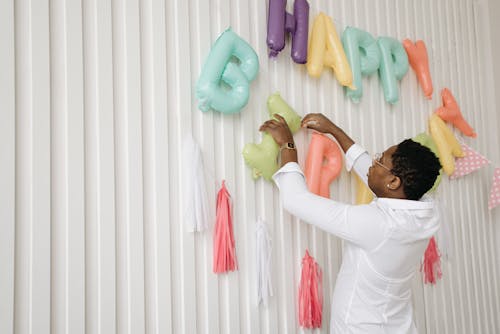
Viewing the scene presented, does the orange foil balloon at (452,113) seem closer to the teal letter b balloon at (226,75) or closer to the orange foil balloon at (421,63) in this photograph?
the orange foil balloon at (421,63)

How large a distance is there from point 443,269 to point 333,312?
1.06 m

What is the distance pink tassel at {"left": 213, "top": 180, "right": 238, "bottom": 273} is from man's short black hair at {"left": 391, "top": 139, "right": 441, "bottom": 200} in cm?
59

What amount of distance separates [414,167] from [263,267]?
638 millimetres

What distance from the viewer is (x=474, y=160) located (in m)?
2.53

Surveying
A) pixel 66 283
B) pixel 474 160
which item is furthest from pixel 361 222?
pixel 474 160

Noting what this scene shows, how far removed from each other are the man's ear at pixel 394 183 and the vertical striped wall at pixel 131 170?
0.44m

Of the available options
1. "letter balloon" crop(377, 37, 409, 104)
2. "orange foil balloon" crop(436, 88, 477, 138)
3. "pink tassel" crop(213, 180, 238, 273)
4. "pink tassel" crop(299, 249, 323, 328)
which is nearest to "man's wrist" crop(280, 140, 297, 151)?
"pink tassel" crop(213, 180, 238, 273)

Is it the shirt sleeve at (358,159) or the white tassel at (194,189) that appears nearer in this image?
the white tassel at (194,189)

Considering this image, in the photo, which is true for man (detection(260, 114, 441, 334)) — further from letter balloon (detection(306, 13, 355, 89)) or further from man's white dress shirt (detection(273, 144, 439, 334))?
letter balloon (detection(306, 13, 355, 89))

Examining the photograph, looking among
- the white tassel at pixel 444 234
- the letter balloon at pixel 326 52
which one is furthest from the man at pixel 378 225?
the white tassel at pixel 444 234

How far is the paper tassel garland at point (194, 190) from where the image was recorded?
4.91ft

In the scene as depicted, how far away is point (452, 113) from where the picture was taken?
2.50 metres

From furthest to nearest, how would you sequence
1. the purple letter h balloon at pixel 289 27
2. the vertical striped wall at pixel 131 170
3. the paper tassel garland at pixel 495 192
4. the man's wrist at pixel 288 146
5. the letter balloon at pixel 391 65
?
the paper tassel garland at pixel 495 192
the letter balloon at pixel 391 65
the purple letter h balloon at pixel 289 27
the man's wrist at pixel 288 146
the vertical striped wall at pixel 131 170

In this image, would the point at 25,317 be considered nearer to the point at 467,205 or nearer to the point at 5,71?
the point at 5,71
